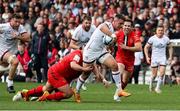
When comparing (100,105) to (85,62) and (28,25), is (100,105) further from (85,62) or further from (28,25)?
(28,25)

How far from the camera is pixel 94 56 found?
1923 cm

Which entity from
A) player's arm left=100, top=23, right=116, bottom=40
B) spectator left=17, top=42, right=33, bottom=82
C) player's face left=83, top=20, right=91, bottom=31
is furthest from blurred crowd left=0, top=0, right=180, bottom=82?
player's arm left=100, top=23, right=116, bottom=40

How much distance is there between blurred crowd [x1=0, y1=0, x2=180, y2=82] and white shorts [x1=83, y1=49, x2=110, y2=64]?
11.3 m

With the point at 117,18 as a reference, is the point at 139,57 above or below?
below

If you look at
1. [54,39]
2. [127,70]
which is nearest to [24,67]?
[54,39]

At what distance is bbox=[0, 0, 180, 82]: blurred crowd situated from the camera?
3191 cm

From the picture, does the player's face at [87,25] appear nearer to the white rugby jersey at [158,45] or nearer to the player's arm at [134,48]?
the player's arm at [134,48]

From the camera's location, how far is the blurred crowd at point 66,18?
3191 centimetres

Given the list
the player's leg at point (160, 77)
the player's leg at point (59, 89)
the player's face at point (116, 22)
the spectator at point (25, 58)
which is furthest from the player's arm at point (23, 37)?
the spectator at point (25, 58)

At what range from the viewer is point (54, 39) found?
108 ft

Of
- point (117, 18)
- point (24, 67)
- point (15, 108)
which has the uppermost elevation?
point (117, 18)

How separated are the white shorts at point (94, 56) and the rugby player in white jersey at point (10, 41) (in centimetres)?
234

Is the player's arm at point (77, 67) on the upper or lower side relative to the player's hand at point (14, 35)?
lower

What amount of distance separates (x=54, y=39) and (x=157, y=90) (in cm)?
901
